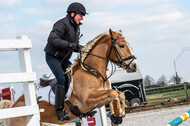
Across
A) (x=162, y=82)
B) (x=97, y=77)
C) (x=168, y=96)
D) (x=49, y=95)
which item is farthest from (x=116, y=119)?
(x=162, y=82)

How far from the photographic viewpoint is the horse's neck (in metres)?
5.10

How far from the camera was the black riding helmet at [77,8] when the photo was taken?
16.4 ft

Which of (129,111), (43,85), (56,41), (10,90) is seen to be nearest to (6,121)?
(43,85)

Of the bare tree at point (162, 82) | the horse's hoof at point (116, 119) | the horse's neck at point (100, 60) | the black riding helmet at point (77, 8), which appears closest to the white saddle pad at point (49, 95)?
the horse's neck at point (100, 60)

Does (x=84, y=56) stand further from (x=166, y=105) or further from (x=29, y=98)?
(x=166, y=105)

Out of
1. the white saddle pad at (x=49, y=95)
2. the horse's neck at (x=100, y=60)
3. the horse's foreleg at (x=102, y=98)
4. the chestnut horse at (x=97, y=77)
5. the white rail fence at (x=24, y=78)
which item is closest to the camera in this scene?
the white rail fence at (x=24, y=78)

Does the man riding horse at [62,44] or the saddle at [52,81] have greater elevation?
the man riding horse at [62,44]

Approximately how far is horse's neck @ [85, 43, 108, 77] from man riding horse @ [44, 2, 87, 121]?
34cm

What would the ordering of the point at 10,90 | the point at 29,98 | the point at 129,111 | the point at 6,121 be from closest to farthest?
the point at 29,98, the point at 6,121, the point at 10,90, the point at 129,111

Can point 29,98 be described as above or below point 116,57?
below

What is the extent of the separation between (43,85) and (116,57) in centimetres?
138

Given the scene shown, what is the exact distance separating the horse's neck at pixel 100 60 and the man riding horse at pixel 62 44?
0.34m

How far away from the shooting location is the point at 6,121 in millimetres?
4996

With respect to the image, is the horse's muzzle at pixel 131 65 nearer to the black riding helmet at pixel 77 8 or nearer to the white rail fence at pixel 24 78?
the black riding helmet at pixel 77 8
